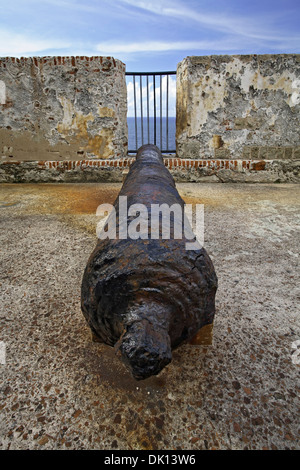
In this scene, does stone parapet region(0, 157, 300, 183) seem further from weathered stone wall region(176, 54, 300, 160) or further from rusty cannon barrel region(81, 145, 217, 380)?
rusty cannon barrel region(81, 145, 217, 380)

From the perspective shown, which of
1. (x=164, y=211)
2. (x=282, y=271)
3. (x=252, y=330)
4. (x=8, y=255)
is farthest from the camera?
(x=8, y=255)

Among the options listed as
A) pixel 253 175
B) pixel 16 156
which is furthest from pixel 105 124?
pixel 253 175

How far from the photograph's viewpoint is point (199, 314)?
118 centimetres

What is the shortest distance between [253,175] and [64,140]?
3.57 metres

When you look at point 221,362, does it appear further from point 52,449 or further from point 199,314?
point 52,449

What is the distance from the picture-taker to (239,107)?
207 inches

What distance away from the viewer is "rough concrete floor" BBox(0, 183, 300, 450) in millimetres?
1133

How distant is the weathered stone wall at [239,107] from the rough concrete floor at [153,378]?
3.22m

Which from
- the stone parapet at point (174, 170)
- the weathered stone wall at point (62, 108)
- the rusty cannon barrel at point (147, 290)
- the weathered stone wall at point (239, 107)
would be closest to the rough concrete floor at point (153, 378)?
the rusty cannon barrel at point (147, 290)

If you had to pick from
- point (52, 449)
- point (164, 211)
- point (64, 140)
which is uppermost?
point (64, 140)

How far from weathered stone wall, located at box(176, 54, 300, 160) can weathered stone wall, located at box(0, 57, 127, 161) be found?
1288 millimetres

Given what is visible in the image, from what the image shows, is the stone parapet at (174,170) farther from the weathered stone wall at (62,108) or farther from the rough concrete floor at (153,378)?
the rough concrete floor at (153,378)

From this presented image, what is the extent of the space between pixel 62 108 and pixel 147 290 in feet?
17.3

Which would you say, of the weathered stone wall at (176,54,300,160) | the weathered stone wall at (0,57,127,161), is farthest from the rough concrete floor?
the weathered stone wall at (0,57,127,161)
